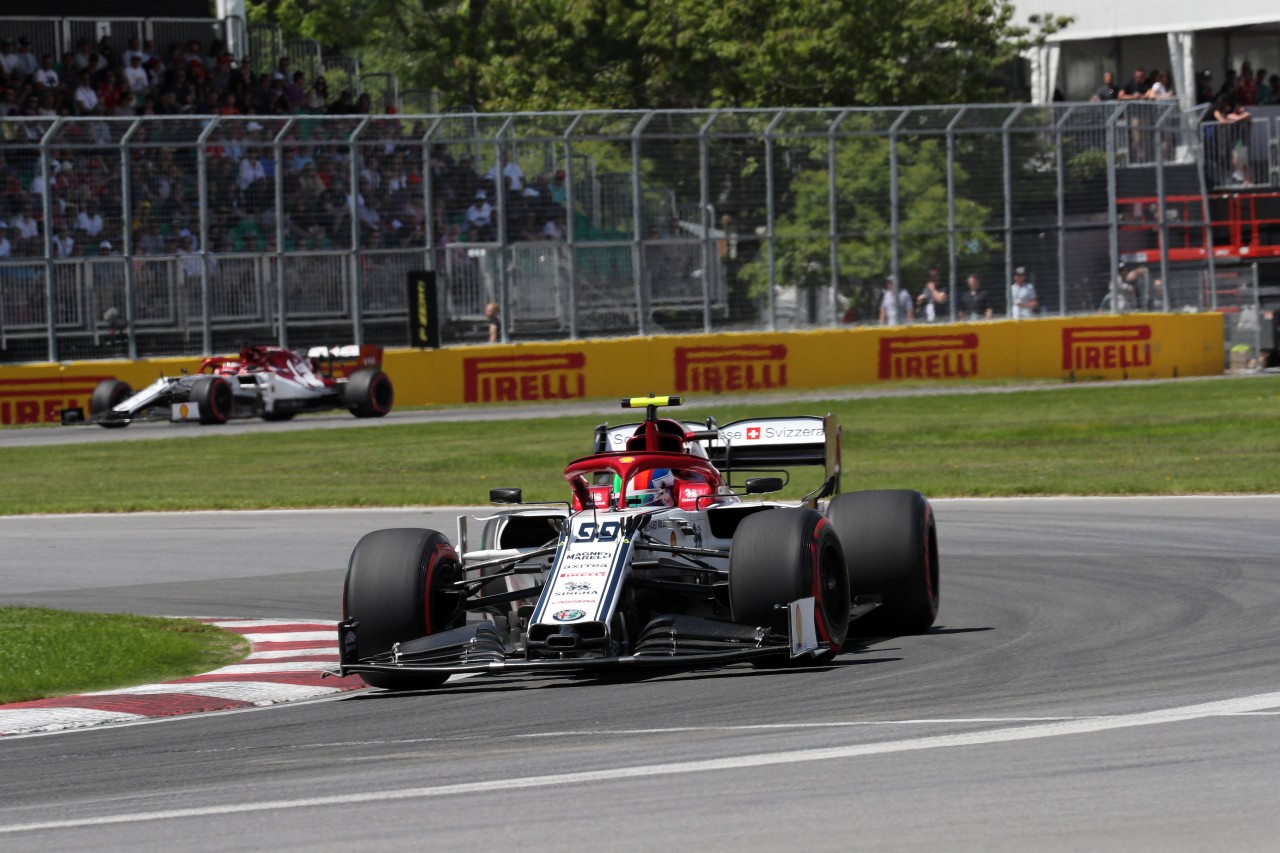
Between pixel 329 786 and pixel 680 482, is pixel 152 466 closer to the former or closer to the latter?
pixel 680 482

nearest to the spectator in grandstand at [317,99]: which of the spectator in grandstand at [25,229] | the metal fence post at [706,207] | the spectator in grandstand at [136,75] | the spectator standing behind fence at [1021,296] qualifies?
the spectator in grandstand at [136,75]

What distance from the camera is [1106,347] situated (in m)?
33.5

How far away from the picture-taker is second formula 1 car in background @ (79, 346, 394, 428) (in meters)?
27.8

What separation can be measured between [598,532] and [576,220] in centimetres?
2215

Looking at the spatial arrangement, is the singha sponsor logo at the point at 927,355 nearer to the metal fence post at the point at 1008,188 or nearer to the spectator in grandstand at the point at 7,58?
the metal fence post at the point at 1008,188

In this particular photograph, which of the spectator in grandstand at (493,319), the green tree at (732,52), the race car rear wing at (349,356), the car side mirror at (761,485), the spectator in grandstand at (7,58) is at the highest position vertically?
the green tree at (732,52)

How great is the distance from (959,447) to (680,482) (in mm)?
12737

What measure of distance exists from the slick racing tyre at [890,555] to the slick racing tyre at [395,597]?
2.17 m

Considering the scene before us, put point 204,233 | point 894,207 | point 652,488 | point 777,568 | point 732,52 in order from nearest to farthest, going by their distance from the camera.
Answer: point 777,568 → point 652,488 → point 204,233 → point 894,207 → point 732,52

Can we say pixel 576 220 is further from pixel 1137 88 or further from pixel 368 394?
Result: pixel 1137 88

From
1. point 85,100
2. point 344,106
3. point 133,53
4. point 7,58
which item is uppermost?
point 133,53

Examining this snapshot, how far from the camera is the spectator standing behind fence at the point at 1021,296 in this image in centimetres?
3316

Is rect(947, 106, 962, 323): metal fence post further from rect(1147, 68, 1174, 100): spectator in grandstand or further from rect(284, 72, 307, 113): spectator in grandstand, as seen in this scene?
rect(284, 72, 307, 113): spectator in grandstand

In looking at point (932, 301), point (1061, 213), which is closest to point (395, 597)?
point (932, 301)
